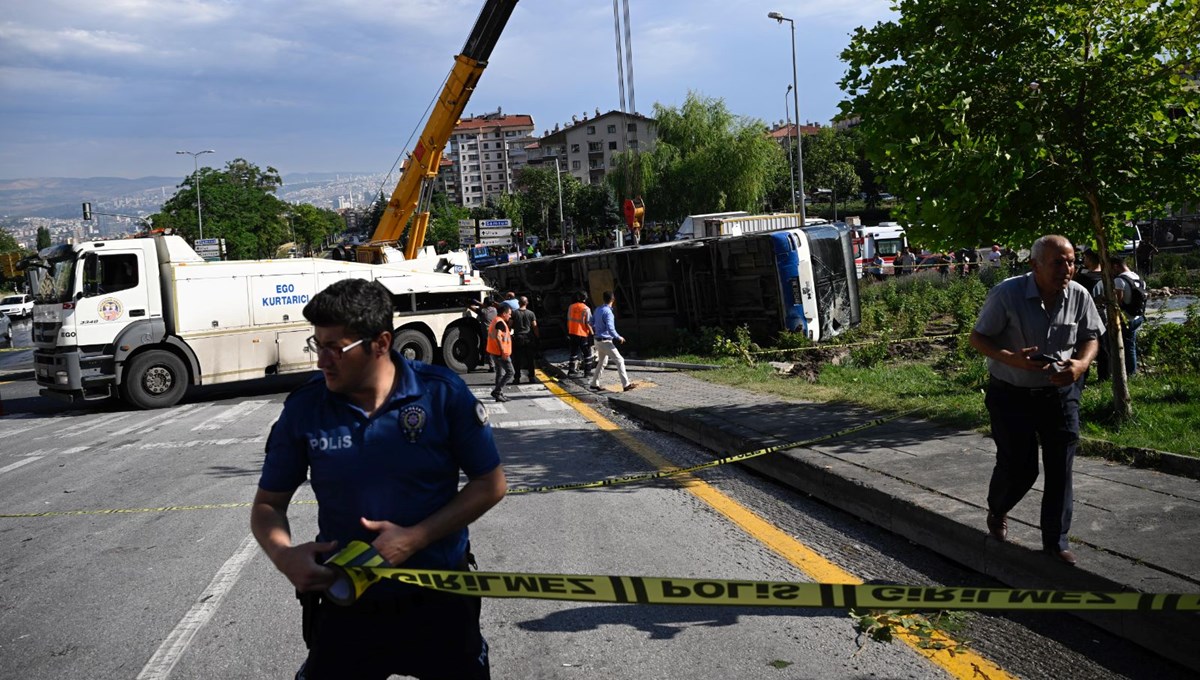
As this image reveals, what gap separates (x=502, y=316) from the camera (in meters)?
15.6

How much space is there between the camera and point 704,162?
6178cm

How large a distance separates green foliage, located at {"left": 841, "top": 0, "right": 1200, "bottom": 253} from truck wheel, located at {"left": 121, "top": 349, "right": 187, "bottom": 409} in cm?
1312

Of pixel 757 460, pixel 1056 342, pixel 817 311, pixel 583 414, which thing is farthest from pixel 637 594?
pixel 817 311

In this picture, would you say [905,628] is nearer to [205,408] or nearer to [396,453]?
[396,453]

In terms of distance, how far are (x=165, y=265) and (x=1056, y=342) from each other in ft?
51.0

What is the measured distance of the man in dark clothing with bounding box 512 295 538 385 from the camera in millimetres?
16297

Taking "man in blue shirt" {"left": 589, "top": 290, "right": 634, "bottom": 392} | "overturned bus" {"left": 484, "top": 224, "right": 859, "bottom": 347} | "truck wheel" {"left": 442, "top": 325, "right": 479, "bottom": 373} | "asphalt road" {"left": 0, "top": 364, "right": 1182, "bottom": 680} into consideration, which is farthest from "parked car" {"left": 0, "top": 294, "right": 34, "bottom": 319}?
"asphalt road" {"left": 0, "top": 364, "right": 1182, "bottom": 680}

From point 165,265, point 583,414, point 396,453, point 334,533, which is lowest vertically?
point 583,414

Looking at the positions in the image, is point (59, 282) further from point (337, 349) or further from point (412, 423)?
point (412, 423)

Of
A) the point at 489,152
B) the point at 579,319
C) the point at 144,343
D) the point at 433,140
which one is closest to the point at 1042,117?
the point at 579,319

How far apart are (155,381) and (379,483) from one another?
50.7 ft

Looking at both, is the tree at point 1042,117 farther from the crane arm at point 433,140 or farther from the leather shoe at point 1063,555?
the crane arm at point 433,140

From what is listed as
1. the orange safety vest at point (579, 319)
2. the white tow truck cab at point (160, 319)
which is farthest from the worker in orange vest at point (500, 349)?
the white tow truck cab at point (160, 319)

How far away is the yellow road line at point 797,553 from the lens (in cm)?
387
